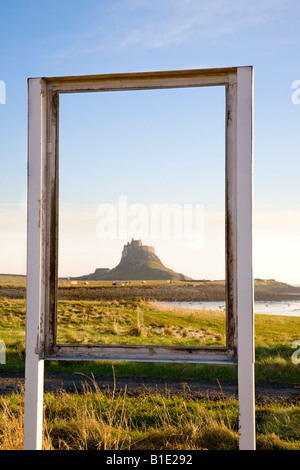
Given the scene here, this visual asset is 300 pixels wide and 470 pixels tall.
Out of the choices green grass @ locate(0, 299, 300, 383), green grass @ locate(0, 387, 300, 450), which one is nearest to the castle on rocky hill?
green grass @ locate(0, 299, 300, 383)

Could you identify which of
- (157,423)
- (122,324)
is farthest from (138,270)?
(157,423)

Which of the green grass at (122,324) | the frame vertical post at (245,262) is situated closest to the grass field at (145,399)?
the green grass at (122,324)

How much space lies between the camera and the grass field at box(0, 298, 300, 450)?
3.86m

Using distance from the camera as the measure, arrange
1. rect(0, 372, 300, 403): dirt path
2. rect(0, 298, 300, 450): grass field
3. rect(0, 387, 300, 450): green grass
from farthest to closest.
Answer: rect(0, 372, 300, 403): dirt path
rect(0, 387, 300, 450): green grass
rect(0, 298, 300, 450): grass field

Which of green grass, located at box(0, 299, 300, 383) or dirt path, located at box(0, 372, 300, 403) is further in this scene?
dirt path, located at box(0, 372, 300, 403)

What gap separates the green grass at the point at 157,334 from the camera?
3893 millimetres

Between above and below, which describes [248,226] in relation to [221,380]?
above

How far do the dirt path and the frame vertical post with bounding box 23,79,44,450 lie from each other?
19.1 ft

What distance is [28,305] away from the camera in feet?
8.62

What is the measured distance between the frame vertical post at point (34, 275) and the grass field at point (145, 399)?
0.24 m

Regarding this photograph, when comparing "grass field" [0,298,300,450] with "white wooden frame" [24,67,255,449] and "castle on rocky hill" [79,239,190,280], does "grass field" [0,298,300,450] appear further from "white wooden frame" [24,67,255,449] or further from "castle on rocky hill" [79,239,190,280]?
"castle on rocky hill" [79,239,190,280]
